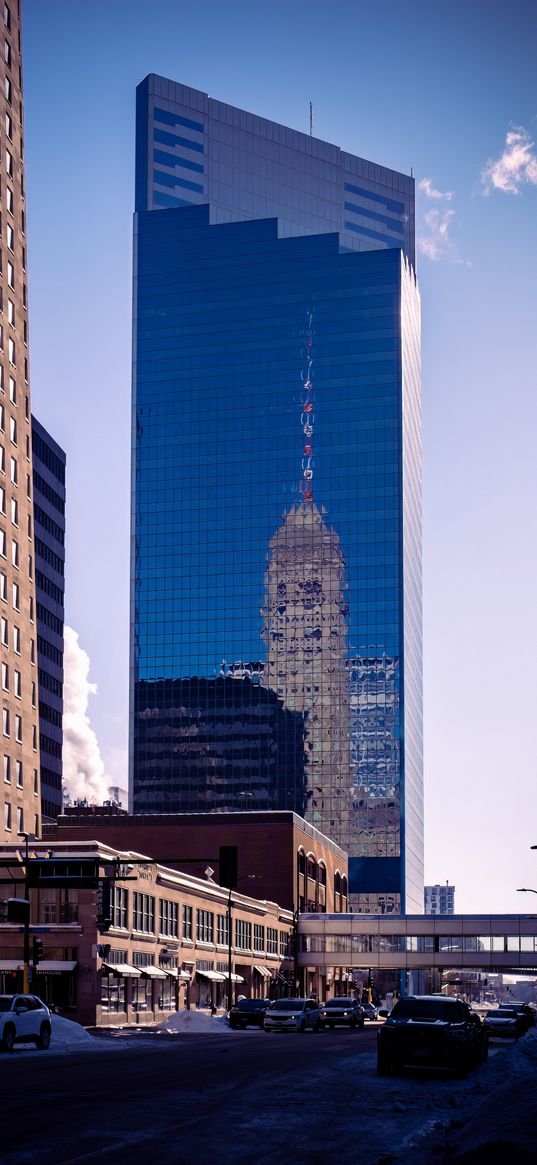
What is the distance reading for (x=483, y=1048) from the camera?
36.8 m

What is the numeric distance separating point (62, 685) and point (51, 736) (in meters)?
8.34

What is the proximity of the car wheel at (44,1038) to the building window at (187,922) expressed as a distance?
62044 millimetres

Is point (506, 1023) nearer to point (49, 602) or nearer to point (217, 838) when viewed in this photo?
point (217, 838)

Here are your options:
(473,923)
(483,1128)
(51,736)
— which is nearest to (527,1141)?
(483,1128)

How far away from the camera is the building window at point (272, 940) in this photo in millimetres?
142500

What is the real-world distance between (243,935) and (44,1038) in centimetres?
8458

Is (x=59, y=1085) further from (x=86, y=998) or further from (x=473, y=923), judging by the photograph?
(x=473, y=923)

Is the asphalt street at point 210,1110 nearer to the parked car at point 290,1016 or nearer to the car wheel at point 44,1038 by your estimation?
the car wheel at point 44,1038

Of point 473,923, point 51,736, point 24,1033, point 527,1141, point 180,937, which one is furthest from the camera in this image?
point 51,736

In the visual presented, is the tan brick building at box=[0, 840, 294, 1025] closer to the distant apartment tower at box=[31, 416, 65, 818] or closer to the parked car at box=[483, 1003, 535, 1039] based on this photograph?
the parked car at box=[483, 1003, 535, 1039]

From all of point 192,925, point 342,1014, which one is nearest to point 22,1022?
point 342,1014

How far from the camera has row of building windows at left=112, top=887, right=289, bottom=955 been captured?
91.7 metres

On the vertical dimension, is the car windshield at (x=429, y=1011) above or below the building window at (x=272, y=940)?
above

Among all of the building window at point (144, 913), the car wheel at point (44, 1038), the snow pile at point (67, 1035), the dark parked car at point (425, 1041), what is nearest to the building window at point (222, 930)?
the building window at point (144, 913)
